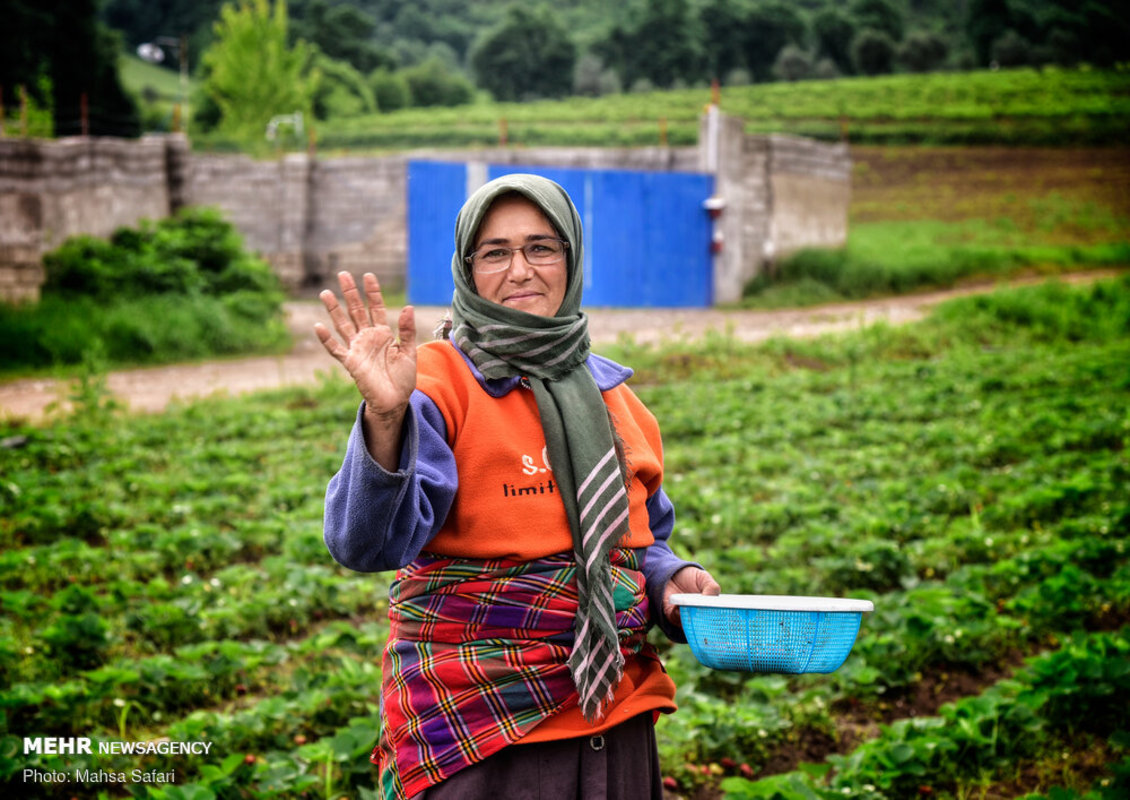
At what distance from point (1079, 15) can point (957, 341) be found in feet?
67.3

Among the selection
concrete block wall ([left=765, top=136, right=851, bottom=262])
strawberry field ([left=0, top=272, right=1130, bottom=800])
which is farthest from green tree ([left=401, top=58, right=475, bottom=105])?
strawberry field ([left=0, top=272, right=1130, bottom=800])

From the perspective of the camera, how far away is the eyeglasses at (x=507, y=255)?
1.92 m

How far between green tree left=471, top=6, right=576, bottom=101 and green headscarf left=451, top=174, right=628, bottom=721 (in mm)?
59640

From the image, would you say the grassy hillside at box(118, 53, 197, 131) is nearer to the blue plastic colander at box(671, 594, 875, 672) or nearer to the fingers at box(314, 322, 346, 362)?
the fingers at box(314, 322, 346, 362)

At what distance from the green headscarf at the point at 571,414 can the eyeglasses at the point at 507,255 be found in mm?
24

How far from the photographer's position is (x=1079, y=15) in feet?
87.3

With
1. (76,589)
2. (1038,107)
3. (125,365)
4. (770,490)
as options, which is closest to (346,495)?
(76,589)

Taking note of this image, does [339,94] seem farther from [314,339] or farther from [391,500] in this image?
[391,500]

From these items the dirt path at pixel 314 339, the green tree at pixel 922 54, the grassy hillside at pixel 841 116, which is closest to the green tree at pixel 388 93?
the grassy hillside at pixel 841 116

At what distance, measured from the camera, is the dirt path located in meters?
9.15

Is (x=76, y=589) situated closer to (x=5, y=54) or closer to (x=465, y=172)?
(x=465, y=172)

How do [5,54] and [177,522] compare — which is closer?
[177,522]

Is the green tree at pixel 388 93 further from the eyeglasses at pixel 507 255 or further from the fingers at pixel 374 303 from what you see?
the fingers at pixel 374 303

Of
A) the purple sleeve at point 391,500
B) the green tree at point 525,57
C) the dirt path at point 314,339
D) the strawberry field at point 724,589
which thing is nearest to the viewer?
the purple sleeve at point 391,500
